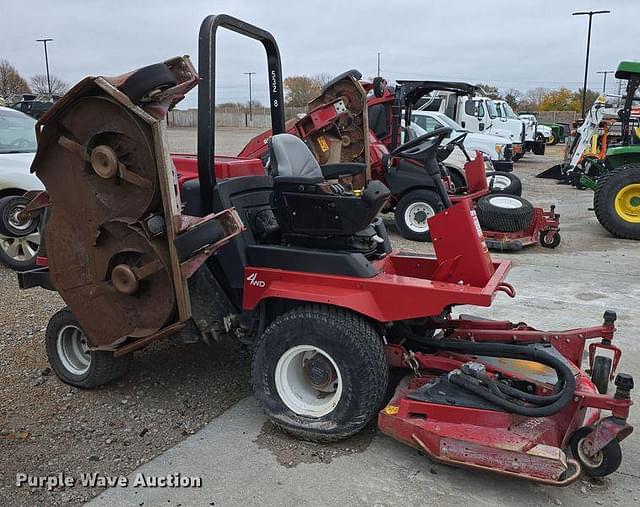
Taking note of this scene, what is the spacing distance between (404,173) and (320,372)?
5882mm

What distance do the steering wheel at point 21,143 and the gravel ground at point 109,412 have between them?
9.83ft

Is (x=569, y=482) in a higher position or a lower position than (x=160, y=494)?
higher

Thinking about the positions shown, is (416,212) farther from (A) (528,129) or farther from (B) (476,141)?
(A) (528,129)

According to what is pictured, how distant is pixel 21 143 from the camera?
24.2 feet

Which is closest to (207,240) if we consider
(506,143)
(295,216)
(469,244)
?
(295,216)

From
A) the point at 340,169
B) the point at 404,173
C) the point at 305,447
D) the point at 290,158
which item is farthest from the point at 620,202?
the point at 305,447

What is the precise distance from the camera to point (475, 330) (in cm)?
365

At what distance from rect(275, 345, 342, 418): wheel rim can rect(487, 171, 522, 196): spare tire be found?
304 inches

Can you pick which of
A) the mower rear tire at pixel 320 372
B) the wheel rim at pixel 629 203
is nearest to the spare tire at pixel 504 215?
the wheel rim at pixel 629 203

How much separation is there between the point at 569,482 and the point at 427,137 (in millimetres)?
2240

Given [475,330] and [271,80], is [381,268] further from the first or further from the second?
[271,80]

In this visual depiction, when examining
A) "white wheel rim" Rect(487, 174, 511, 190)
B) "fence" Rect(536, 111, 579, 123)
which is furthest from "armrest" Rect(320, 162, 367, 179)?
"fence" Rect(536, 111, 579, 123)

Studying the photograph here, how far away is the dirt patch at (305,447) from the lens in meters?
3.12

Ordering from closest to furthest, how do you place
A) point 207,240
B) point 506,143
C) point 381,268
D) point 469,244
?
point 207,240, point 469,244, point 381,268, point 506,143
